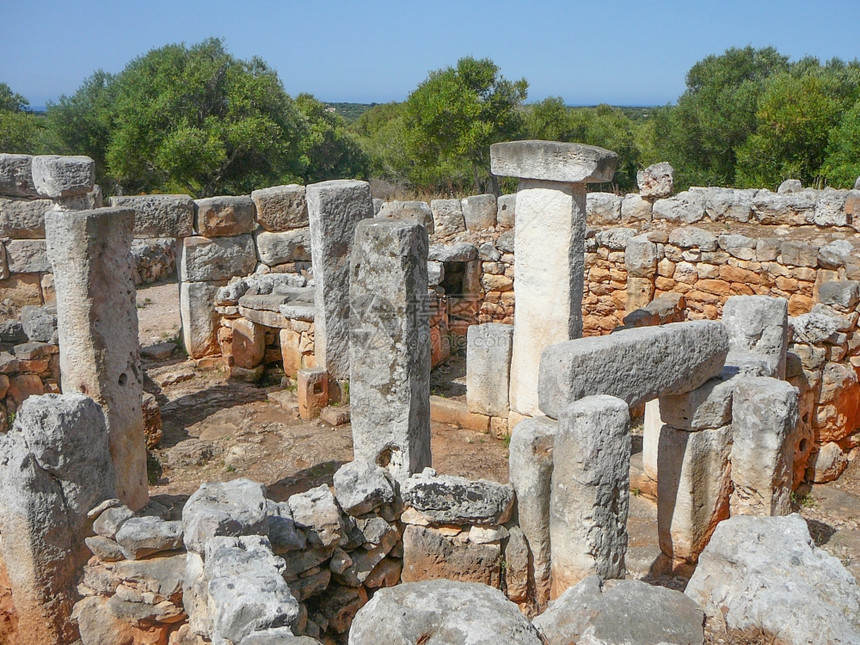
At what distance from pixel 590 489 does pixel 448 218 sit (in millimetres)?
9774

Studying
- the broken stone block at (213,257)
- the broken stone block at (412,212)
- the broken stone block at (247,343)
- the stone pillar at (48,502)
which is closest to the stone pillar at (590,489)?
the stone pillar at (48,502)

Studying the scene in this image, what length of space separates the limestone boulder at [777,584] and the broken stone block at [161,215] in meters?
8.64

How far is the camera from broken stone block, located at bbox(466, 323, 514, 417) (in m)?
8.80

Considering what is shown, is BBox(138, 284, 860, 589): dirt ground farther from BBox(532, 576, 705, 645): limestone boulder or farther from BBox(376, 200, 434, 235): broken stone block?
BBox(376, 200, 434, 235): broken stone block

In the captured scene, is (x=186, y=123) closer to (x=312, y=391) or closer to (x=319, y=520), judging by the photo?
(x=312, y=391)

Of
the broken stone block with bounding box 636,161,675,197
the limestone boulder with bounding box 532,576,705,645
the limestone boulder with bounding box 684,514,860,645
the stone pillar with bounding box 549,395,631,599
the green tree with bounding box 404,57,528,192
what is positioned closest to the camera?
the limestone boulder with bounding box 684,514,860,645

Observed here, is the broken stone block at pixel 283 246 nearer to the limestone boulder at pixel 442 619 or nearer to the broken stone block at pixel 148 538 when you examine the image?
the broken stone block at pixel 148 538

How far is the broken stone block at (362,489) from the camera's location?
5.40 metres

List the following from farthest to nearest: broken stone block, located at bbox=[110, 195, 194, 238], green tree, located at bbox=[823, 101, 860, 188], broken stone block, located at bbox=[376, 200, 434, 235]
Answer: green tree, located at bbox=[823, 101, 860, 188], broken stone block, located at bbox=[376, 200, 434, 235], broken stone block, located at bbox=[110, 195, 194, 238]

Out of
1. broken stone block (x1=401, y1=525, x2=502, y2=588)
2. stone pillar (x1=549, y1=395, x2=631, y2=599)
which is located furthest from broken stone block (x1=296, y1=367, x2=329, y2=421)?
stone pillar (x1=549, y1=395, x2=631, y2=599)

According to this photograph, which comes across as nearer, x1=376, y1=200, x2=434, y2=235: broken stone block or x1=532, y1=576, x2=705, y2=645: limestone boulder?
x1=532, y1=576, x2=705, y2=645: limestone boulder

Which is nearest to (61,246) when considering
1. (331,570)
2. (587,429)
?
(331,570)

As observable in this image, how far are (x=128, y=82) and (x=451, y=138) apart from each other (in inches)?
340

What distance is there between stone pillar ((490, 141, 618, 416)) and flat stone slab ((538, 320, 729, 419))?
239 cm
